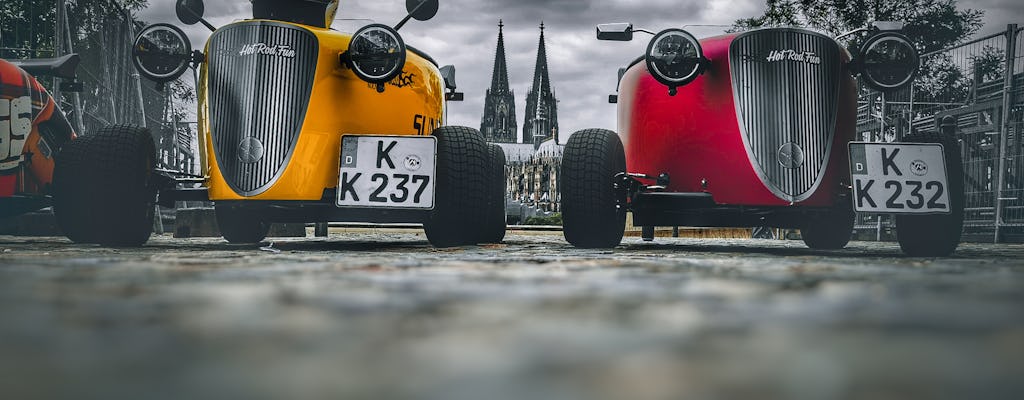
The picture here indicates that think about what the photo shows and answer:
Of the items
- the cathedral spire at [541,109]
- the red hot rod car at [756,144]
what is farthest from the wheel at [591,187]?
the cathedral spire at [541,109]

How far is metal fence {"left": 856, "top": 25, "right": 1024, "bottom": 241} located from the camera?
30.7 ft

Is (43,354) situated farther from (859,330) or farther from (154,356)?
(859,330)

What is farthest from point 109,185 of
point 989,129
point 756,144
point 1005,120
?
point 989,129

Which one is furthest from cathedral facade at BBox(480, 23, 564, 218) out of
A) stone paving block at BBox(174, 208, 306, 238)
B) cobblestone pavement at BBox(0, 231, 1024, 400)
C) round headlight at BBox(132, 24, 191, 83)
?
cobblestone pavement at BBox(0, 231, 1024, 400)

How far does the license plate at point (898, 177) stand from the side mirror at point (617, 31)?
62.2 inches

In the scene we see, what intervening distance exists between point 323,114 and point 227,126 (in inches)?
22.8

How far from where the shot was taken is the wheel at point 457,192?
4.99 metres

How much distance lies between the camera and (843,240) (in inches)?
274

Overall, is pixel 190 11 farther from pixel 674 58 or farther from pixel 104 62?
pixel 104 62

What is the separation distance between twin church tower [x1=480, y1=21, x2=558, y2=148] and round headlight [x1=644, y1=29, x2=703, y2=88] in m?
85.8

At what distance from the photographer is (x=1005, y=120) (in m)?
9.27

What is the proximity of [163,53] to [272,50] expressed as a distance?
75 cm

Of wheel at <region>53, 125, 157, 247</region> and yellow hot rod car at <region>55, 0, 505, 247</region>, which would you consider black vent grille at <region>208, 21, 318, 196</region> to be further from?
wheel at <region>53, 125, 157, 247</region>

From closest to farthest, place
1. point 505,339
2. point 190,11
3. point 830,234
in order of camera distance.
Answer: point 505,339, point 190,11, point 830,234
